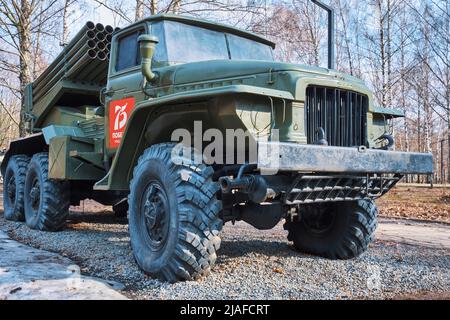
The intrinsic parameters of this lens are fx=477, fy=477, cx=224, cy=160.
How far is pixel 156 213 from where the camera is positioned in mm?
4199

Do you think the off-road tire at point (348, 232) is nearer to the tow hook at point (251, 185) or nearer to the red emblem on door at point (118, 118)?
the tow hook at point (251, 185)

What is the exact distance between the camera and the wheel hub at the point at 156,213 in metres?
4.15

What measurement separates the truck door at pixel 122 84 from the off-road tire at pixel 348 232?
2306mm

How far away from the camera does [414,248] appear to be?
19.4 feet

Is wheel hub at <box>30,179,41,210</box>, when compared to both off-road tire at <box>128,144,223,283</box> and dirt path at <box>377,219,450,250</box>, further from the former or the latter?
dirt path at <box>377,219,450,250</box>

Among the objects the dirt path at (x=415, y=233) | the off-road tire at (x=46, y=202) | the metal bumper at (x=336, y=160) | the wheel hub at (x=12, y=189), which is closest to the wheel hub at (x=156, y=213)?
the metal bumper at (x=336, y=160)

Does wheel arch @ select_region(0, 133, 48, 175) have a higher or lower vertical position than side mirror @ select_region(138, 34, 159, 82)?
lower

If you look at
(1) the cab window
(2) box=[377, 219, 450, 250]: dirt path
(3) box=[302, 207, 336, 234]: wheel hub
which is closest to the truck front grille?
(3) box=[302, 207, 336, 234]: wheel hub

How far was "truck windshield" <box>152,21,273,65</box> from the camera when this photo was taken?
506 centimetres

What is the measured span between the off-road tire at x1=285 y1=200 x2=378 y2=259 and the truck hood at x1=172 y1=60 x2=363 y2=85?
4.36 feet
